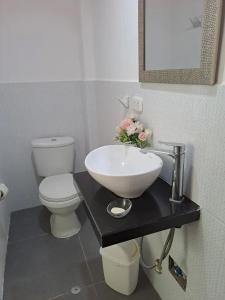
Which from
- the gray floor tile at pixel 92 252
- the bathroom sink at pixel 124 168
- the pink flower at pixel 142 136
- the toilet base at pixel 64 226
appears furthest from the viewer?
the toilet base at pixel 64 226

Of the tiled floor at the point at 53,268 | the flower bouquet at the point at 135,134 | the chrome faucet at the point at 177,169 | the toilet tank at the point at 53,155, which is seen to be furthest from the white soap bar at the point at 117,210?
the toilet tank at the point at 53,155

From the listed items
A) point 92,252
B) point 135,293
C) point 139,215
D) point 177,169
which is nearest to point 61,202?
point 92,252

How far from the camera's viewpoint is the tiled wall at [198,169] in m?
0.79

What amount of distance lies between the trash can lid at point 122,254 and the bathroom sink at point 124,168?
0.47 meters

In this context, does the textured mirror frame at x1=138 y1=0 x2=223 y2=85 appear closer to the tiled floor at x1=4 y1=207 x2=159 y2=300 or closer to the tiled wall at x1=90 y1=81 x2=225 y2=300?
the tiled wall at x1=90 y1=81 x2=225 y2=300

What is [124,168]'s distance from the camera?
123cm

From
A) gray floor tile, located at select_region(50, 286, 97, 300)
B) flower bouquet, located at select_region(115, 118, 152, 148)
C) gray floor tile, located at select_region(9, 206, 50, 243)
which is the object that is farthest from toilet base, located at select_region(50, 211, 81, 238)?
flower bouquet, located at select_region(115, 118, 152, 148)

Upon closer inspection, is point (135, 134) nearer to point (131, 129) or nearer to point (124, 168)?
point (131, 129)

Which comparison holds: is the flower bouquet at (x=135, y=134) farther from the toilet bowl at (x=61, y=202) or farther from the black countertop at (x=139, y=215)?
the toilet bowl at (x=61, y=202)

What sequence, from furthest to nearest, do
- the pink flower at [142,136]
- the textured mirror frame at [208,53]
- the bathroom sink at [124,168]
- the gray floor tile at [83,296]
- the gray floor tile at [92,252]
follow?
the gray floor tile at [92,252] < the gray floor tile at [83,296] < the pink flower at [142,136] < the bathroom sink at [124,168] < the textured mirror frame at [208,53]

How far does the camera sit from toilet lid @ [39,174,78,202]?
169 centimetres

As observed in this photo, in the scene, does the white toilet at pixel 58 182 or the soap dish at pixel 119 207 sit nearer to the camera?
the soap dish at pixel 119 207

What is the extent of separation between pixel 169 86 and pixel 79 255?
4.57ft

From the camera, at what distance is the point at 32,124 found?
2061mm
